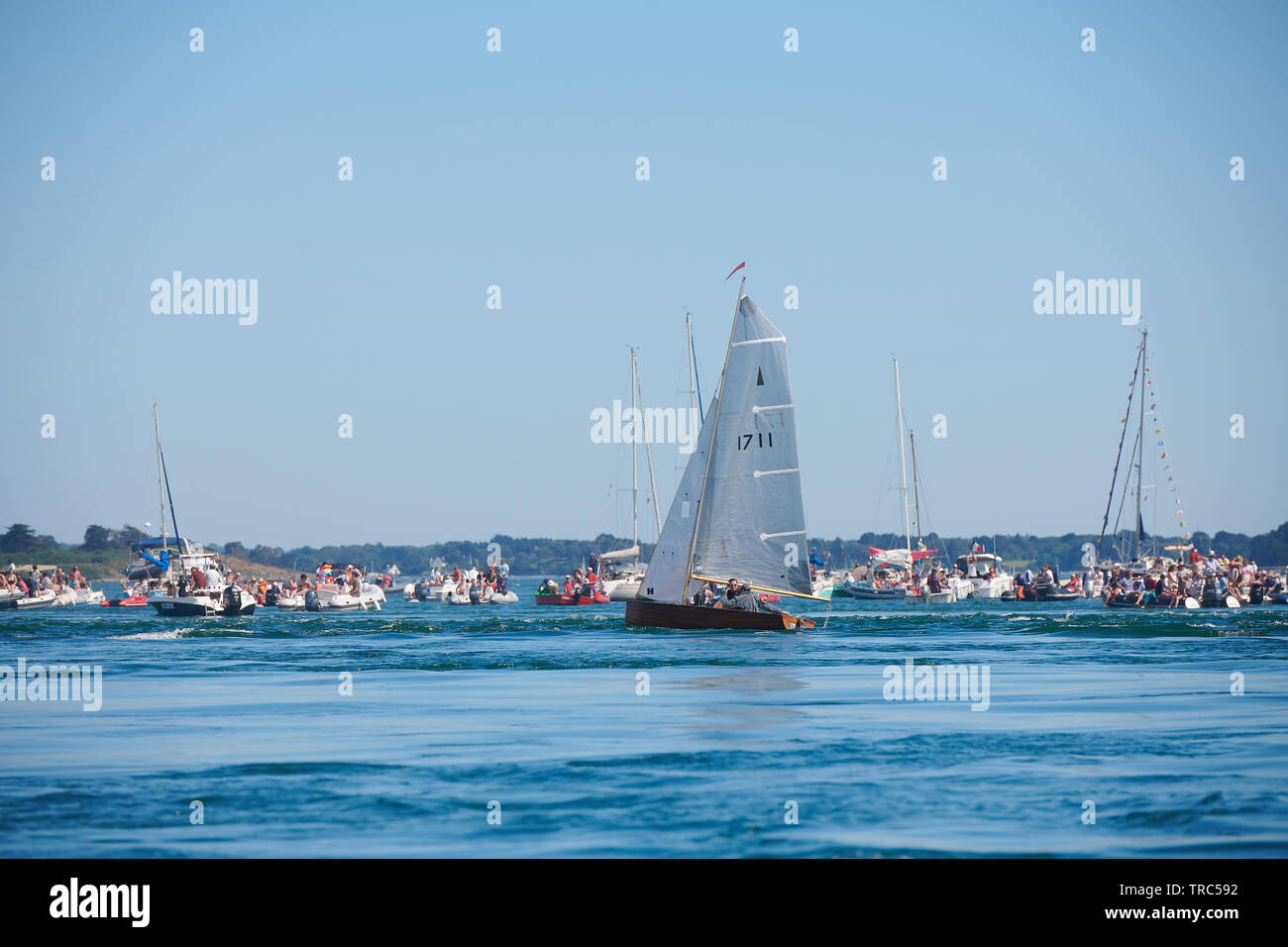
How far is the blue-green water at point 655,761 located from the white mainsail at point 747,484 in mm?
13477

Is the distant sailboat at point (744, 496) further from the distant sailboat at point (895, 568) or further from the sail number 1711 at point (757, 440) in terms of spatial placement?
the distant sailboat at point (895, 568)

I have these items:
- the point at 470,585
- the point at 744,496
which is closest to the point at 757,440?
the point at 744,496

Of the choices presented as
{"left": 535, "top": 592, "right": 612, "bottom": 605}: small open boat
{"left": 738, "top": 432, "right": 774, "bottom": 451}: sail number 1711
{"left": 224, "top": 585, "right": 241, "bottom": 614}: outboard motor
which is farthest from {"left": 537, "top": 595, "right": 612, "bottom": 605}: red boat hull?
{"left": 738, "top": 432, "right": 774, "bottom": 451}: sail number 1711

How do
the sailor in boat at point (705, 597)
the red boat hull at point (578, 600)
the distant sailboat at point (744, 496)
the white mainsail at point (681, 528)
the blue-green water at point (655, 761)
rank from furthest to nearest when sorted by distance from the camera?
the red boat hull at point (578, 600) → the white mainsail at point (681, 528) → the sailor in boat at point (705, 597) → the distant sailboat at point (744, 496) → the blue-green water at point (655, 761)

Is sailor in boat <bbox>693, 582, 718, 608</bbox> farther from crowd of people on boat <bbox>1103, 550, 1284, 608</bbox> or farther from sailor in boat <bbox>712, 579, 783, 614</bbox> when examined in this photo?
crowd of people on boat <bbox>1103, 550, 1284, 608</bbox>

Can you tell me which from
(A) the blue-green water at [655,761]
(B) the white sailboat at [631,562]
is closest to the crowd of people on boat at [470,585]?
(B) the white sailboat at [631,562]

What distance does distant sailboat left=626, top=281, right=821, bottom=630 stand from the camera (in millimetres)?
56469

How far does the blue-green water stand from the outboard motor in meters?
46.3

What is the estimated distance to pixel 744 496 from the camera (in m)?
57.3

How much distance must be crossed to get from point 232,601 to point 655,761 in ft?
240

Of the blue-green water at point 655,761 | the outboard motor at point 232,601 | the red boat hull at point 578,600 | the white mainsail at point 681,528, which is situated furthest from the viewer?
the red boat hull at point 578,600

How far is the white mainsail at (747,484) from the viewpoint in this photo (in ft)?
186
